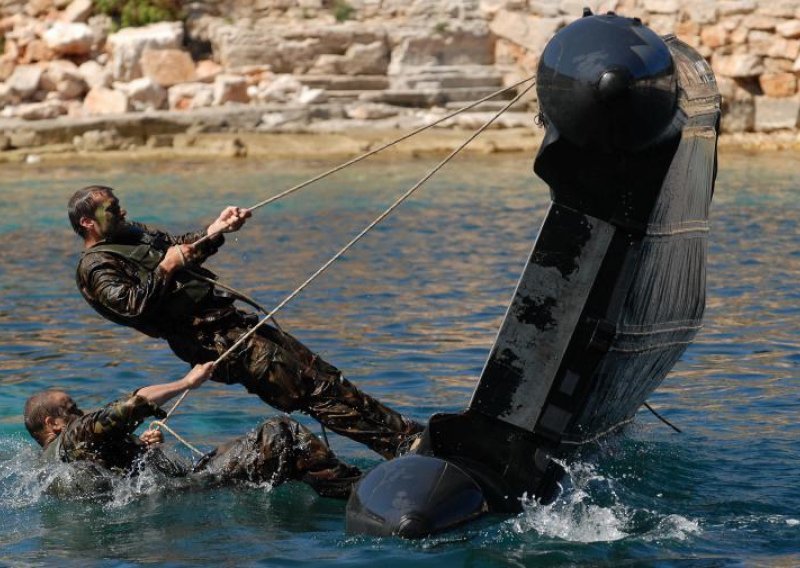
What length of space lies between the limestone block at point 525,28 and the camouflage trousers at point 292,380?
74.4ft

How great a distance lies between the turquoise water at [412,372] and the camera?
7305 mm

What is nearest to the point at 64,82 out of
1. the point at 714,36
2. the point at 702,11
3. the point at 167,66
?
the point at 167,66

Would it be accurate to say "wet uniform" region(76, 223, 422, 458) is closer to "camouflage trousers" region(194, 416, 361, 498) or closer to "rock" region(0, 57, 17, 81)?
"camouflage trousers" region(194, 416, 361, 498)

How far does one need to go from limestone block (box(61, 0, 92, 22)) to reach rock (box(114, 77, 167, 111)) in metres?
3.02

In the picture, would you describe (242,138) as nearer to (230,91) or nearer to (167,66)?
(230,91)

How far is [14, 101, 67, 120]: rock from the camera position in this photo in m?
30.2

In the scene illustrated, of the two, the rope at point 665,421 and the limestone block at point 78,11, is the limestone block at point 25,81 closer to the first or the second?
the limestone block at point 78,11

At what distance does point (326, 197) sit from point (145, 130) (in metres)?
6.89

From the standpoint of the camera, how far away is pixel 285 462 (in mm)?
8211

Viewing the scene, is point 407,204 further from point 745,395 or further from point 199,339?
point 199,339

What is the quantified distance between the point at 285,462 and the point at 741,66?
22.3 m

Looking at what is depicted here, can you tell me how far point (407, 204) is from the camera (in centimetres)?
2230

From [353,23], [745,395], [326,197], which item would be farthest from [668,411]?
[353,23]

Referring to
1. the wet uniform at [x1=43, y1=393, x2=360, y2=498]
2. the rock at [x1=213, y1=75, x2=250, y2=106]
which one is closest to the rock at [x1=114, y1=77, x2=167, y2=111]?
the rock at [x1=213, y1=75, x2=250, y2=106]
